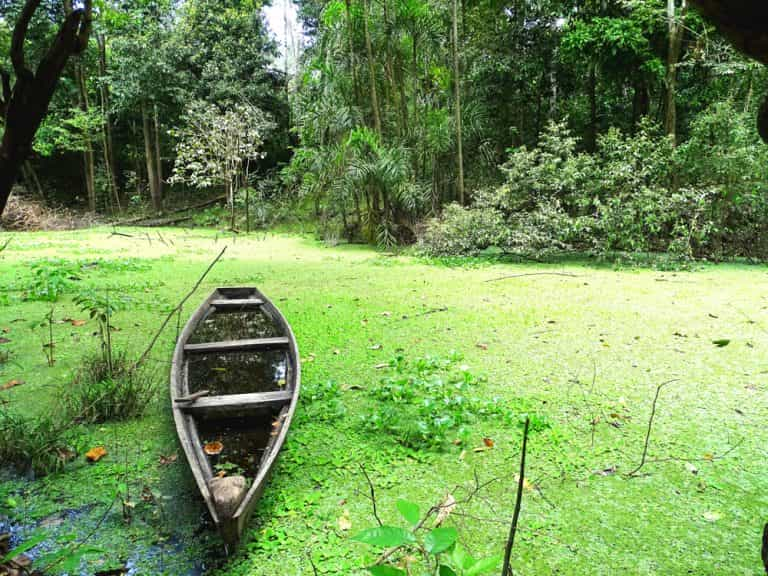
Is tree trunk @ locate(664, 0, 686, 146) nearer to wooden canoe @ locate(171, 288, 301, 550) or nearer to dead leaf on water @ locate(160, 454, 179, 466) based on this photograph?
wooden canoe @ locate(171, 288, 301, 550)

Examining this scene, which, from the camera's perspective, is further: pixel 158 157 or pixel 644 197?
pixel 158 157

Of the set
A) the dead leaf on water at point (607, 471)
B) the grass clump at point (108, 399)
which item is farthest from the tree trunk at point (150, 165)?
the dead leaf on water at point (607, 471)

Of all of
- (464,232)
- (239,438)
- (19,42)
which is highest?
(19,42)

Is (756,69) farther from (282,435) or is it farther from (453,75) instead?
(282,435)

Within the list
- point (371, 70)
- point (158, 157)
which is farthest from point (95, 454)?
point (158, 157)

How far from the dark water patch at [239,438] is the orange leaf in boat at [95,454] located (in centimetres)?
38

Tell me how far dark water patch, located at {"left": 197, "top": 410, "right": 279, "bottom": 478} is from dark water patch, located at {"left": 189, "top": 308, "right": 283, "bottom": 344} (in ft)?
3.73

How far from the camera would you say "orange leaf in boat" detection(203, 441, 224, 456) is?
1.80 m

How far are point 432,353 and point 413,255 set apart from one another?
4.22 metres

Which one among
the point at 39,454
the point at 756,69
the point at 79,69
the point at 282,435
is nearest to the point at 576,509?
the point at 282,435

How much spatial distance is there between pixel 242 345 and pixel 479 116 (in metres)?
6.77

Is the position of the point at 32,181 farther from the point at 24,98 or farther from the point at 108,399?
the point at 24,98

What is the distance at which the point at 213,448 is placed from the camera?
1.84m

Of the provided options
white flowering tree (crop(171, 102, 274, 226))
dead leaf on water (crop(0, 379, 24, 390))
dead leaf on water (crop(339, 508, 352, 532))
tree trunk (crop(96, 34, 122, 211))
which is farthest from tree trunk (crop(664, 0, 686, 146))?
tree trunk (crop(96, 34, 122, 211))
